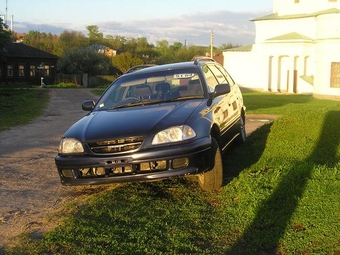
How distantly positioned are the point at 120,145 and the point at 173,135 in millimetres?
618

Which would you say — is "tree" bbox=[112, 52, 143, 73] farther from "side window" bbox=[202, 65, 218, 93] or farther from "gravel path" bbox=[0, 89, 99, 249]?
"side window" bbox=[202, 65, 218, 93]

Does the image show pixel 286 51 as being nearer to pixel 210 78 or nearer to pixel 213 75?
pixel 213 75

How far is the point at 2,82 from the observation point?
59.7 metres

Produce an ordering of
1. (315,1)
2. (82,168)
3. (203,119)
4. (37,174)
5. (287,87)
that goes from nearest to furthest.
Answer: (82,168) → (203,119) → (37,174) → (315,1) → (287,87)

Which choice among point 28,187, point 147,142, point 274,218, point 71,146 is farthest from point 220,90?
point 28,187

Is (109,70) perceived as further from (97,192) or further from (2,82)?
(97,192)

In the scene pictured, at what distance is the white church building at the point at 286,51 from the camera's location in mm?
41625

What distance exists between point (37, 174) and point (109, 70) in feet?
212

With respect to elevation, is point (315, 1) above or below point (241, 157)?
above

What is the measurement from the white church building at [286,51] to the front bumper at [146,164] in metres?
32.3

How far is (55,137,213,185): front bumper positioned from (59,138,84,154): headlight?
109mm

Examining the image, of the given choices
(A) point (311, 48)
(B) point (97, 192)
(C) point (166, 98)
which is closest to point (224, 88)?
(C) point (166, 98)

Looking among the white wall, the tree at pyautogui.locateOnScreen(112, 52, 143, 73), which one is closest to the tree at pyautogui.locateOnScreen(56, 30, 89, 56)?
the tree at pyautogui.locateOnScreen(112, 52, 143, 73)

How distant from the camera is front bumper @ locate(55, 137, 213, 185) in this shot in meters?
5.48
